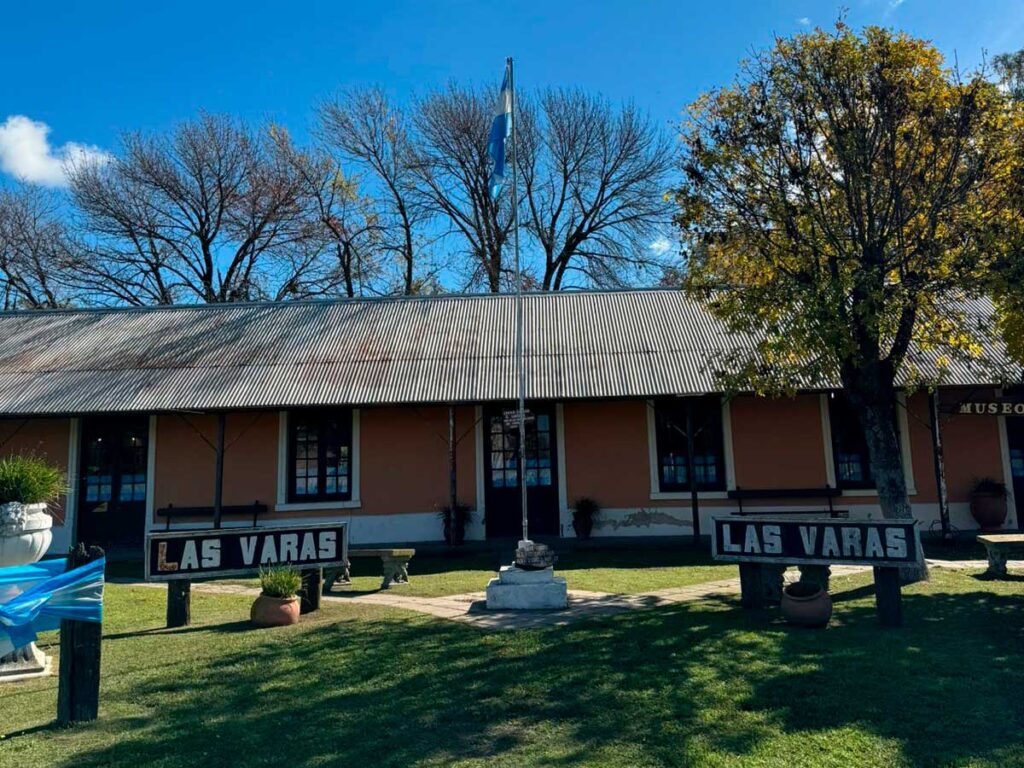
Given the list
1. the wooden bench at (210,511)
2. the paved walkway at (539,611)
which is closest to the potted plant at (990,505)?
the paved walkway at (539,611)

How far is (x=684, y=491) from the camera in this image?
45.8ft

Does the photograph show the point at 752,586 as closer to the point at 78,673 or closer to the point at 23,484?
the point at 78,673

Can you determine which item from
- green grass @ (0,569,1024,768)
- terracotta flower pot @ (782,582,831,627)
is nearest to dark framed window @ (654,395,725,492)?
green grass @ (0,569,1024,768)

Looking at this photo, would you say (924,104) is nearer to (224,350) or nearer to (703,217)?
(703,217)

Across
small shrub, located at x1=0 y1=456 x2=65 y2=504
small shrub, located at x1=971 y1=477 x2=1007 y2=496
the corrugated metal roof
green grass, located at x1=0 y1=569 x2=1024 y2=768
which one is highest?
the corrugated metal roof

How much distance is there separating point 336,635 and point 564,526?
7.45 meters

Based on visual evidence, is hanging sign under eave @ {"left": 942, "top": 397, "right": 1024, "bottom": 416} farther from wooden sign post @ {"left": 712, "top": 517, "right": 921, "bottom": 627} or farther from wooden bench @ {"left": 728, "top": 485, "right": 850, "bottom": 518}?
wooden sign post @ {"left": 712, "top": 517, "right": 921, "bottom": 627}

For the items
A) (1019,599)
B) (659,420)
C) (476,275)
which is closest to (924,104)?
(1019,599)

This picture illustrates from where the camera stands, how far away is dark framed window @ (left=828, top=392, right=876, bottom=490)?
13.9 m

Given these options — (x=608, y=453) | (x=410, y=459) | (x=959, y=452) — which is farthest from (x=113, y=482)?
Result: (x=959, y=452)

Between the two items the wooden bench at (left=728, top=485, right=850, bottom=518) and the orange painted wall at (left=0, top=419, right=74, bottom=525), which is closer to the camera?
the wooden bench at (left=728, top=485, right=850, bottom=518)

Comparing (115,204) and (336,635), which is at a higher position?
(115,204)

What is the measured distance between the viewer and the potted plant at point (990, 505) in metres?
13.1

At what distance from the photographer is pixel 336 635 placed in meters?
7.16
